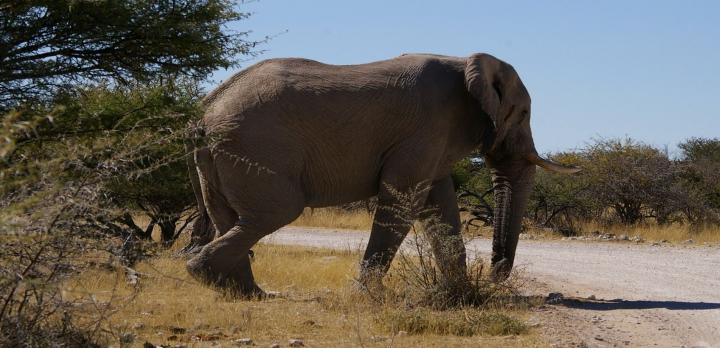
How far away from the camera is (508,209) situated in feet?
37.8

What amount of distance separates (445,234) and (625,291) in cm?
245

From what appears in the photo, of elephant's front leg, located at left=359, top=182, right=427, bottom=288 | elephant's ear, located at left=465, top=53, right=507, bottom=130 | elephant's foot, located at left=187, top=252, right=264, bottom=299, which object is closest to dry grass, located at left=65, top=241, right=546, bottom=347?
elephant's foot, located at left=187, top=252, right=264, bottom=299

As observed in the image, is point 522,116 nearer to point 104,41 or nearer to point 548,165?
point 548,165

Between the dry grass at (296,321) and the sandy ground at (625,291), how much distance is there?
571mm

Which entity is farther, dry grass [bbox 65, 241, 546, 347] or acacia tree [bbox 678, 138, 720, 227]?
acacia tree [bbox 678, 138, 720, 227]

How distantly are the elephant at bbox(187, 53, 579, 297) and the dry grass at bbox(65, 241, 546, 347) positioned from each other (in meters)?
0.54

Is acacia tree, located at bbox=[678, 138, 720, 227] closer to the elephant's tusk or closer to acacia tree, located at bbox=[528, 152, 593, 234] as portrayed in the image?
acacia tree, located at bbox=[528, 152, 593, 234]

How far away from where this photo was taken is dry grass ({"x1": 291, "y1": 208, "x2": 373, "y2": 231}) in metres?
27.8

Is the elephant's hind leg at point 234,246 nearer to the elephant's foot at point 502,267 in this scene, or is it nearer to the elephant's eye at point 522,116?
the elephant's foot at point 502,267

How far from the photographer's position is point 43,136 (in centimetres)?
873

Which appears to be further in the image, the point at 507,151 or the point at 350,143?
the point at 507,151

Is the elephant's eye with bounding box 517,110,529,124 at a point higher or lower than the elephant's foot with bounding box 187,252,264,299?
higher

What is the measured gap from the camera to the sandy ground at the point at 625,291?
7.84 metres

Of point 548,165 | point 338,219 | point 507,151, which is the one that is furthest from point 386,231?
point 338,219
